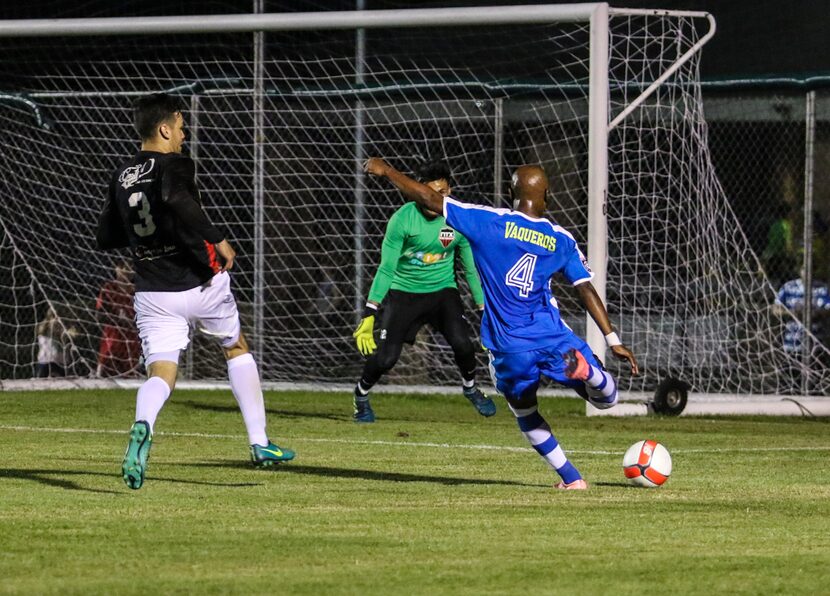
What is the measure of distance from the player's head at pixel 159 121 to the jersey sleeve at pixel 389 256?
4.69m

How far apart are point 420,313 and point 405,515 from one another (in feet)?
19.9

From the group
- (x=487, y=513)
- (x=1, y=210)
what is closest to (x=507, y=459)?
(x=487, y=513)

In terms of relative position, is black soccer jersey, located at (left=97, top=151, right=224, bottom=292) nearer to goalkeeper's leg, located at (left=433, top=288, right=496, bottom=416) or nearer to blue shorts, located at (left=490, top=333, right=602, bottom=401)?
blue shorts, located at (left=490, top=333, right=602, bottom=401)

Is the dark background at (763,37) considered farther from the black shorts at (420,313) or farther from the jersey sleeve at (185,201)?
the jersey sleeve at (185,201)

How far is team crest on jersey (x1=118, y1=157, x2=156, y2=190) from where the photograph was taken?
352 inches

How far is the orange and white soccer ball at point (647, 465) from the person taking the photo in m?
9.11

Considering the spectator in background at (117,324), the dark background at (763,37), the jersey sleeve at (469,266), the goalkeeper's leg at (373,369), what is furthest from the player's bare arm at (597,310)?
the spectator in background at (117,324)

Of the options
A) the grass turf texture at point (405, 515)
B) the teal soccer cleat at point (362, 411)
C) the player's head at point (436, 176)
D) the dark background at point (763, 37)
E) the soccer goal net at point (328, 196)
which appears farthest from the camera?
the dark background at point (763, 37)

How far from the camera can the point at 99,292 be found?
18.3m

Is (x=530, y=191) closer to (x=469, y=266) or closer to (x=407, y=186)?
(x=407, y=186)

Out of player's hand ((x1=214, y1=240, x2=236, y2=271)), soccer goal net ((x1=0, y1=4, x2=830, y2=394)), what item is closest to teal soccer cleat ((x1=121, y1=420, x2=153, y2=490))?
player's hand ((x1=214, y1=240, x2=236, y2=271))

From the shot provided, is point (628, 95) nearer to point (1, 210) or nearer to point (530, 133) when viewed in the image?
point (530, 133)

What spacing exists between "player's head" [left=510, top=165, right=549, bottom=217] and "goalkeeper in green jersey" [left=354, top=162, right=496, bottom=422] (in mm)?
4634

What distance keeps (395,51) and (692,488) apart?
11.5 m
